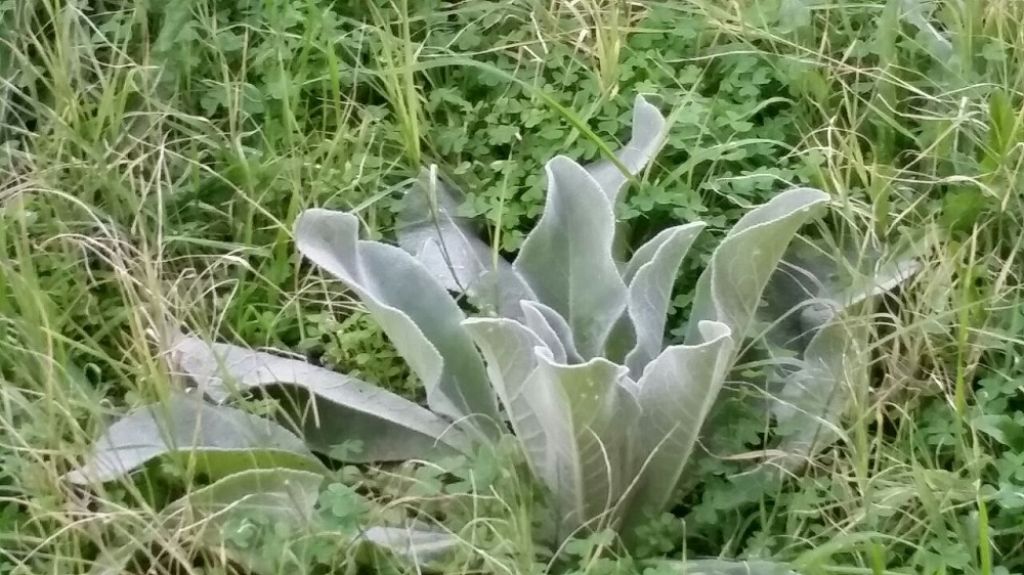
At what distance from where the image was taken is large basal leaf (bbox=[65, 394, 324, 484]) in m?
1.04

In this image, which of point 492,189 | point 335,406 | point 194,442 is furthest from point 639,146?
point 194,442

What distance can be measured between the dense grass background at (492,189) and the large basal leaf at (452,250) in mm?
24

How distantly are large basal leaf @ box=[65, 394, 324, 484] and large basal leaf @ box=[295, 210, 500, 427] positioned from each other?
0.13m

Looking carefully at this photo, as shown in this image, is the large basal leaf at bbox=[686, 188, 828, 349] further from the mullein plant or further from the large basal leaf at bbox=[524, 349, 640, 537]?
the large basal leaf at bbox=[524, 349, 640, 537]

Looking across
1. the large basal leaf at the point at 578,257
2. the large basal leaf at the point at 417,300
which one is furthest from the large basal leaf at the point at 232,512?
the large basal leaf at the point at 578,257

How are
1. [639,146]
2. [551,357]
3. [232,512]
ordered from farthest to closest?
[639,146] → [232,512] → [551,357]

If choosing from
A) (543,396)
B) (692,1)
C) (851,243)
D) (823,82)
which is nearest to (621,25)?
(692,1)

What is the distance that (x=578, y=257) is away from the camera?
108 centimetres

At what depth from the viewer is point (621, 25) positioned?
142 cm

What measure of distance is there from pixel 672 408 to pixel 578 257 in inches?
6.7

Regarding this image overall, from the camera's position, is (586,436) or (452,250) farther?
(452,250)

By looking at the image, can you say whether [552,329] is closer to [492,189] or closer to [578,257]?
[578,257]

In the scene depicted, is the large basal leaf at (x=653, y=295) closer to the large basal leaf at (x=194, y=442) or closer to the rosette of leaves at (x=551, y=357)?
the rosette of leaves at (x=551, y=357)

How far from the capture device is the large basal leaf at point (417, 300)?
1.03m
